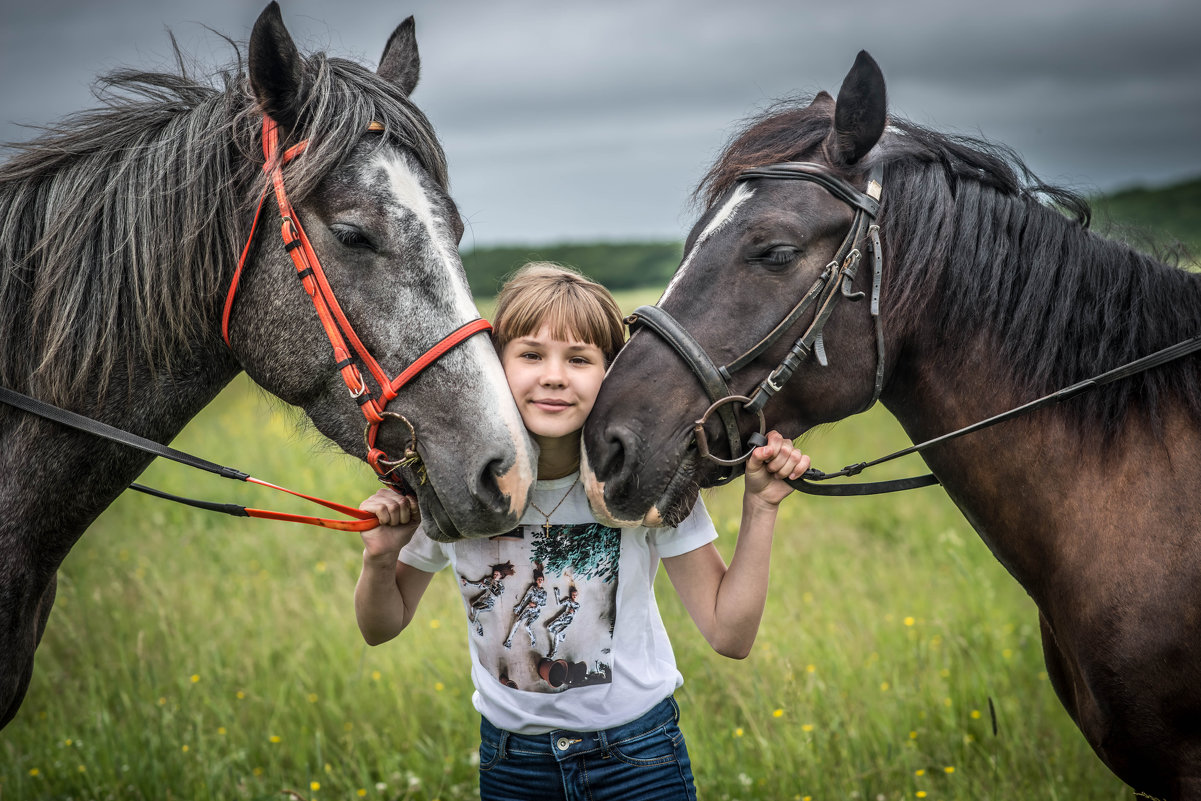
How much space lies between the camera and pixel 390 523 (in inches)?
87.7

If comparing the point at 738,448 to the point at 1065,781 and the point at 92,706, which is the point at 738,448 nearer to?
the point at 1065,781

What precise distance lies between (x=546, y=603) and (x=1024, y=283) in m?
1.66

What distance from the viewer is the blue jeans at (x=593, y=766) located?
2168 millimetres

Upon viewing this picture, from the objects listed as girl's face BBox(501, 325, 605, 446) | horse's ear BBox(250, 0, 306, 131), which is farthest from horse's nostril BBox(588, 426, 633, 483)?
horse's ear BBox(250, 0, 306, 131)

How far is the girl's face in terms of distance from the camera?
87.3 inches

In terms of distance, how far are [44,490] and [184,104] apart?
1198 millimetres

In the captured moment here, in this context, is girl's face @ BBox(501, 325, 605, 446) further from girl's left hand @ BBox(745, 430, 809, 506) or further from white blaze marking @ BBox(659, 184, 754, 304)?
girl's left hand @ BBox(745, 430, 809, 506)

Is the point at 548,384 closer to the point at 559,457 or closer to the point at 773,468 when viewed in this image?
the point at 559,457

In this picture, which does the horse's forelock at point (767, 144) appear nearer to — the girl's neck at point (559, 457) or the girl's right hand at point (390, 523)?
the girl's neck at point (559, 457)

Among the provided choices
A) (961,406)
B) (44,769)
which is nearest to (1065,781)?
(961,406)

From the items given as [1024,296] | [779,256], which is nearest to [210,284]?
[779,256]

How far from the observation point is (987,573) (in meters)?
5.70

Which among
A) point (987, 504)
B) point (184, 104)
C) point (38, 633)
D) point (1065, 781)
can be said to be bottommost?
point (1065, 781)

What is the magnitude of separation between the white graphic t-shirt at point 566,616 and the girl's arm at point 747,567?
0.36 ft
